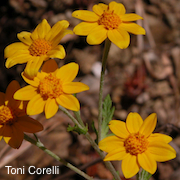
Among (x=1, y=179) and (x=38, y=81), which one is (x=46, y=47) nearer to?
(x=38, y=81)

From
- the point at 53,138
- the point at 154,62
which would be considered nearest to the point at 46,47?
the point at 53,138

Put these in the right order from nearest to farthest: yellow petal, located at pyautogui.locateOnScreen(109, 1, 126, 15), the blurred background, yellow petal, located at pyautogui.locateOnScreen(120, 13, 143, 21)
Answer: yellow petal, located at pyautogui.locateOnScreen(120, 13, 143, 21) → yellow petal, located at pyautogui.locateOnScreen(109, 1, 126, 15) → the blurred background

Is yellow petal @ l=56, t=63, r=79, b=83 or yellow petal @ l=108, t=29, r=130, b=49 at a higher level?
yellow petal @ l=108, t=29, r=130, b=49

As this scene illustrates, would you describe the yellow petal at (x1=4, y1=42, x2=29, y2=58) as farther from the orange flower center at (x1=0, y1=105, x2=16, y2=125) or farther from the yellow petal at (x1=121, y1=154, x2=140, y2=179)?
the yellow petal at (x1=121, y1=154, x2=140, y2=179)

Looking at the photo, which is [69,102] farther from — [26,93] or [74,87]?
[26,93]

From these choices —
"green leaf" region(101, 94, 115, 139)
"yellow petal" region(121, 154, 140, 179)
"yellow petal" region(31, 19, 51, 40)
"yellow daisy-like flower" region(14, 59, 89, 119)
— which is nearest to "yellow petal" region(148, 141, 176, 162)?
"yellow petal" region(121, 154, 140, 179)

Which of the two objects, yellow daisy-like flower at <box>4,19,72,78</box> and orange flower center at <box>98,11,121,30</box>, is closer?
yellow daisy-like flower at <box>4,19,72,78</box>
